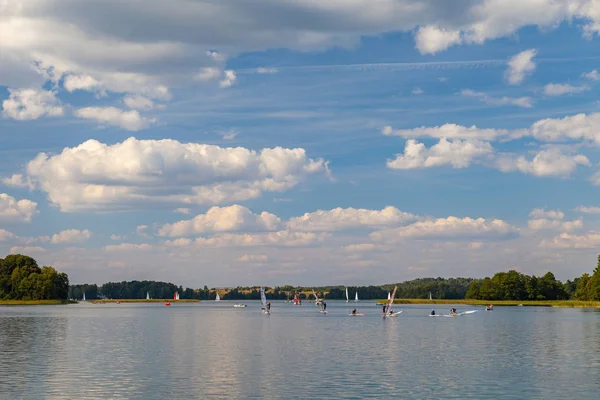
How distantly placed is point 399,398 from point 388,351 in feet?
97.9

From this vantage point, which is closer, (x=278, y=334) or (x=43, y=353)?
(x=43, y=353)

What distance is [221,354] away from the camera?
68562mm

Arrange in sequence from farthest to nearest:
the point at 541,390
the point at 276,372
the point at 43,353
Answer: the point at 43,353
the point at 276,372
the point at 541,390

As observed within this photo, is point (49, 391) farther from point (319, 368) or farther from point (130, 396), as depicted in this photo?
point (319, 368)

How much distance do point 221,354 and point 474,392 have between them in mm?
30017

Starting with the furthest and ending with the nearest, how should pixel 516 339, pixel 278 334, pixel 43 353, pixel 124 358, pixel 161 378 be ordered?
pixel 278 334, pixel 516 339, pixel 43 353, pixel 124 358, pixel 161 378

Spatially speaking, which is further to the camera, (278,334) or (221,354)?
(278,334)

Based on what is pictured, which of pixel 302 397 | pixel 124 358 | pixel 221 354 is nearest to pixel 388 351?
pixel 221 354

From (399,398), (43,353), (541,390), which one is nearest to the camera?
(399,398)

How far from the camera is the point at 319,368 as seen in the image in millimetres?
56625

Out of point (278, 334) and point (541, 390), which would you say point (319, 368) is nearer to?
point (541, 390)

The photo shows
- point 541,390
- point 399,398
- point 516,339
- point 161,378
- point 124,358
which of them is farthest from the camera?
point 516,339

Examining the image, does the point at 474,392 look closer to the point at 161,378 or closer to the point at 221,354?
the point at 161,378

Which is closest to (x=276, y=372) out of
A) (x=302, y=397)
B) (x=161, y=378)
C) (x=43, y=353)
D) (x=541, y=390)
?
(x=161, y=378)
